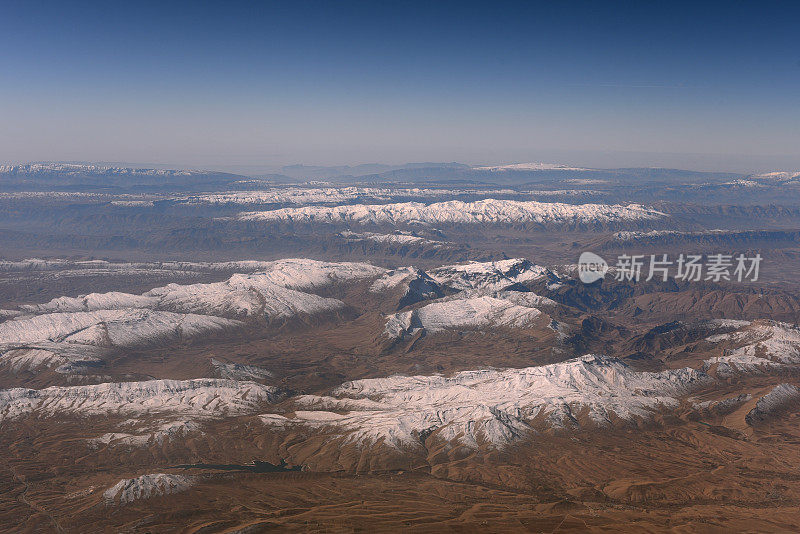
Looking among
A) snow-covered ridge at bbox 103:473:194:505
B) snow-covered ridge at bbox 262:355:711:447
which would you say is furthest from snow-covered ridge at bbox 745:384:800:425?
snow-covered ridge at bbox 103:473:194:505

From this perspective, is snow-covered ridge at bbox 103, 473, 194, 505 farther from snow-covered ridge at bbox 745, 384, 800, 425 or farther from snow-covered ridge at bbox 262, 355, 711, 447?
snow-covered ridge at bbox 745, 384, 800, 425

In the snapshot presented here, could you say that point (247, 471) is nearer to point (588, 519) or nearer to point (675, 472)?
point (588, 519)

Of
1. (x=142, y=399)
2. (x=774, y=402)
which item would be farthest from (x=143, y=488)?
(x=774, y=402)

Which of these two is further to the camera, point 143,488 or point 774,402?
point 774,402

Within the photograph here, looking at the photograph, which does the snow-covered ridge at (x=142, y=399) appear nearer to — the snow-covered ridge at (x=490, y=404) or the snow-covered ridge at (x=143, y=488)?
the snow-covered ridge at (x=490, y=404)

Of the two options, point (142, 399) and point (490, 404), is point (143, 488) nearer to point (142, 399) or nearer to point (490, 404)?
point (142, 399)

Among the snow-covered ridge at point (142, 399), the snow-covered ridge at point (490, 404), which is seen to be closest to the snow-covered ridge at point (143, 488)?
the snow-covered ridge at point (490, 404)

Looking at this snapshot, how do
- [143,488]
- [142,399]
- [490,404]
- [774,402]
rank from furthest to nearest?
[142,399] < [490,404] < [774,402] < [143,488]

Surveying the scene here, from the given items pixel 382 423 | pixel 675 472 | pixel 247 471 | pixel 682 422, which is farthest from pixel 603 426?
pixel 247 471
